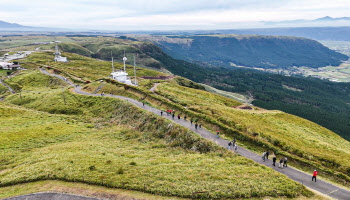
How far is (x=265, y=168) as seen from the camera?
29.5 m

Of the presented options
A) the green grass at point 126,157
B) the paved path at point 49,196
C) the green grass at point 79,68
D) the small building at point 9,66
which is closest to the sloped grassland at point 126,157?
the green grass at point 126,157

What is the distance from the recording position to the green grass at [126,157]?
25.1 metres

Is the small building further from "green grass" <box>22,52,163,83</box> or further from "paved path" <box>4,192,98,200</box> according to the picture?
"paved path" <box>4,192,98,200</box>

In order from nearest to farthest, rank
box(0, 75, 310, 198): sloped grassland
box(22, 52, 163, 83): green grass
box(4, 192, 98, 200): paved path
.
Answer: box(4, 192, 98, 200): paved path
box(0, 75, 310, 198): sloped grassland
box(22, 52, 163, 83): green grass

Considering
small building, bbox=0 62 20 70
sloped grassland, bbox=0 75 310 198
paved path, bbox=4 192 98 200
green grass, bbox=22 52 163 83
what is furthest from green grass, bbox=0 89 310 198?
small building, bbox=0 62 20 70

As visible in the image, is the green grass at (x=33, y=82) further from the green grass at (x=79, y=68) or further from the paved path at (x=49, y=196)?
the paved path at (x=49, y=196)

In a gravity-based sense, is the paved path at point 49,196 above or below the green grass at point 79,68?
below

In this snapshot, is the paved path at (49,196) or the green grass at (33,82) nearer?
the paved path at (49,196)

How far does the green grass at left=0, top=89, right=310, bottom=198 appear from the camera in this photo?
2514cm

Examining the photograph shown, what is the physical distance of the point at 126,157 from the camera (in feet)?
110

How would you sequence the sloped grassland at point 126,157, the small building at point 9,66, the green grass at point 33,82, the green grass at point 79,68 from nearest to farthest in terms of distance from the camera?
1. the sloped grassland at point 126,157
2. the green grass at point 33,82
3. the green grass at point 79,68
4. the small building at point 9,66

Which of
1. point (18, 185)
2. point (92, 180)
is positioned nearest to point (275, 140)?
point (92, 180)

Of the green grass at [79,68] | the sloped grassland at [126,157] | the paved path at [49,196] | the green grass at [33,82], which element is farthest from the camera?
the green grass at [79,68]

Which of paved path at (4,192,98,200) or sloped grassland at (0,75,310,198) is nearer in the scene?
paved path at (4,192,98,200)
